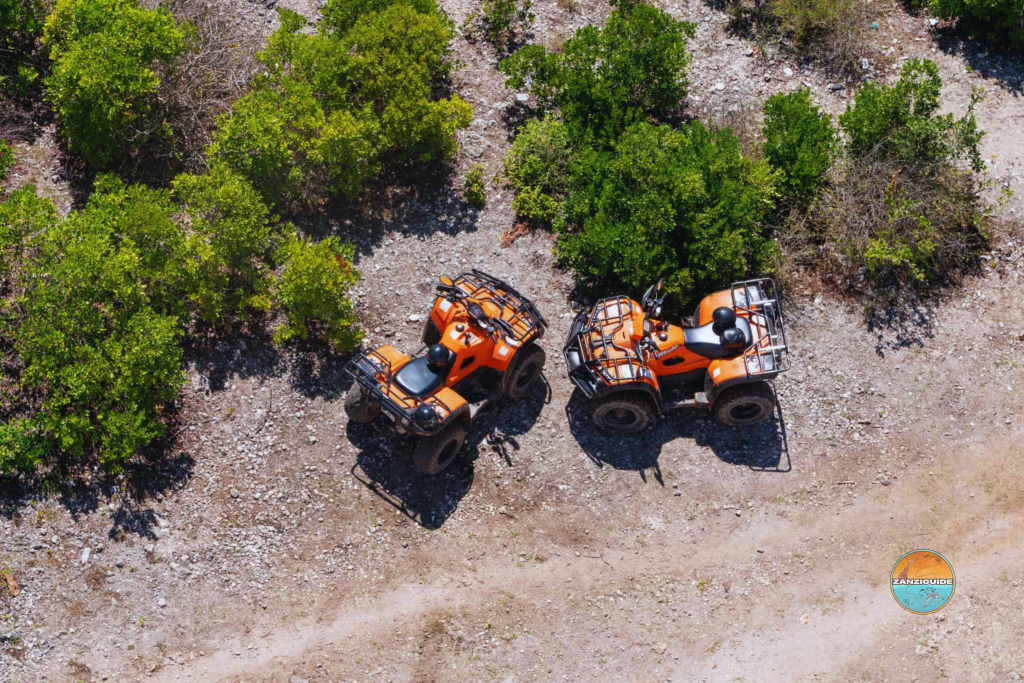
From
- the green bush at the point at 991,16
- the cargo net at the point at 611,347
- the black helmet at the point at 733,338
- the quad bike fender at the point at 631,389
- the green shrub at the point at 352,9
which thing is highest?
the green bush at the point at 991,16

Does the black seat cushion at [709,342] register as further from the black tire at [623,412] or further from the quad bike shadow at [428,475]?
the quad bike shadow at [428,475]

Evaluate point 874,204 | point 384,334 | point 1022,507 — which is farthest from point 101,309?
point 1022,507

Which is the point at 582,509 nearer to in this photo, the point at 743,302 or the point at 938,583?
the point at 743,302

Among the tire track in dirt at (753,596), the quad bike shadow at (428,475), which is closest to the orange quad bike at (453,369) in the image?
the quad bike shadow at (428,475)

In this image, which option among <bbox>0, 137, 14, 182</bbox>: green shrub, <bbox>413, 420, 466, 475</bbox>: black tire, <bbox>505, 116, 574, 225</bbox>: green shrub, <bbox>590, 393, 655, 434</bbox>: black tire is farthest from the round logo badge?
<bbox>0, 137, 14, 182</bbox>: green shrub

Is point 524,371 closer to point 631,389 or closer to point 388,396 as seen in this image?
point 631,389

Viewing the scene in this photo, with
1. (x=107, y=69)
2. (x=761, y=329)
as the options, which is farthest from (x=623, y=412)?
(x=107, y=69)

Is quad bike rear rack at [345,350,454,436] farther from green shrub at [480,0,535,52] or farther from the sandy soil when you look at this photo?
green shrub at [480,0,535,52]
